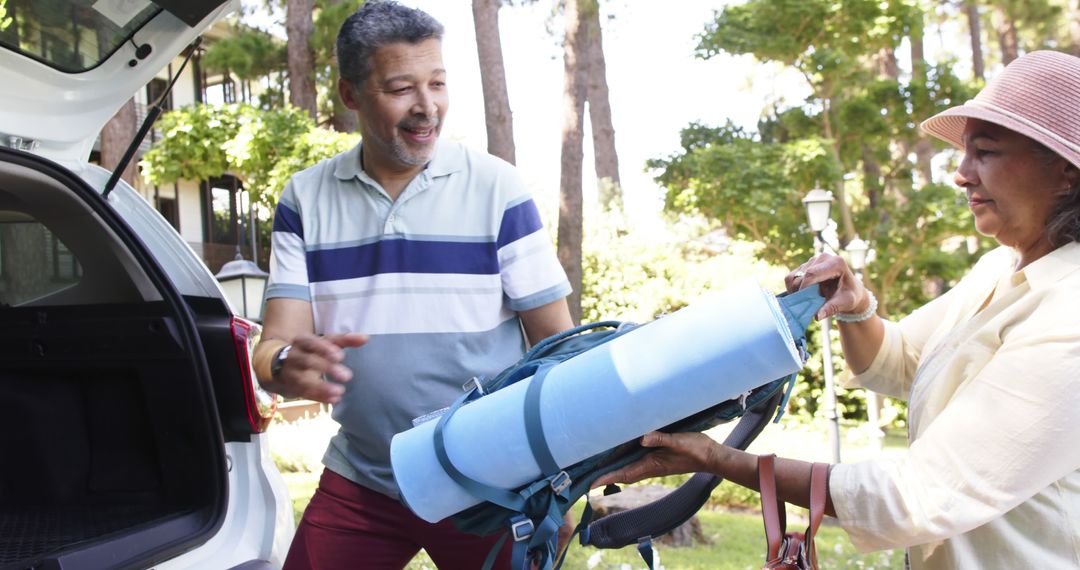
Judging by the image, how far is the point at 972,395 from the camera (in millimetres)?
1711

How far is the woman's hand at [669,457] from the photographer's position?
5.90 feet

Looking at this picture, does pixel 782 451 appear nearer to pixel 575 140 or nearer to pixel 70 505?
pixel 575 140

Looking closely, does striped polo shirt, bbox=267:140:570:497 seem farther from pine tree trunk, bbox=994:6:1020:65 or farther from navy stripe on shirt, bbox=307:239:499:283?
pine tree trunk, bbox=994:6:1020:65

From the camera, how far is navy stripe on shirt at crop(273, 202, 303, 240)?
7.95 feet

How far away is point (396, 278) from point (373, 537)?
2.08 feet

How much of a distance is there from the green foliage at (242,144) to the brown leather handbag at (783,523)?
10828 mm

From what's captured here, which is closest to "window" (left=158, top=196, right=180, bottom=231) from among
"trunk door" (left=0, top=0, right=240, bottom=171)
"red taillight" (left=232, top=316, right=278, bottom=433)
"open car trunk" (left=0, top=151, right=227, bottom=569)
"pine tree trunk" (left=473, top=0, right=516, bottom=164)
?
"pine tree trunk" (left=473, top=0, right=516, bottom=164)

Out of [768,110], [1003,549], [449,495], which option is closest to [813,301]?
[1003,549]

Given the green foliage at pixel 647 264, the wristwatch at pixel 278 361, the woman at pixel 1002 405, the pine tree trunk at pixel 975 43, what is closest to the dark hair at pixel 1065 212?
the woman at pixel 1002 405

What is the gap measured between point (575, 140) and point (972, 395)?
1028 cm

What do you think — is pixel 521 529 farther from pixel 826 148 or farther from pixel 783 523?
pixel 826 148

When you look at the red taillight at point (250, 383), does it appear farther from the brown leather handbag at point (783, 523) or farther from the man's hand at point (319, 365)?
the brown leather handbag at point (783, 523)

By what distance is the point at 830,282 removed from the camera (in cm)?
207

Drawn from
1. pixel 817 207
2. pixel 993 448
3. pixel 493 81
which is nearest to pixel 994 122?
pixel 993 448
